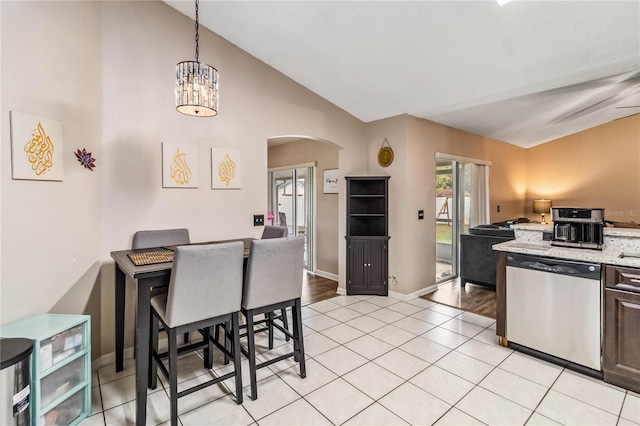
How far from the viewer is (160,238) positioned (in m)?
2.82

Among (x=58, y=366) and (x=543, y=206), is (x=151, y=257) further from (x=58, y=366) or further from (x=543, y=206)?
(x=543, y=206)

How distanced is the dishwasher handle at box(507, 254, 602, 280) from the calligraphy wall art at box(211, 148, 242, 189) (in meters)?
2.79

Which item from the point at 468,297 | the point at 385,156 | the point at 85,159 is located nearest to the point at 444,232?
the point at 468,297

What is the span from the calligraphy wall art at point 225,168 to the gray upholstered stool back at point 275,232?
0.57 metres

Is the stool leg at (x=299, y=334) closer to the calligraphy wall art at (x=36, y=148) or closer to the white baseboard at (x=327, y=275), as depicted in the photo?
the calligraphy wall art at (x=36, y=148)

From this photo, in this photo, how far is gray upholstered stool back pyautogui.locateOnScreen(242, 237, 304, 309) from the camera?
2.22 m

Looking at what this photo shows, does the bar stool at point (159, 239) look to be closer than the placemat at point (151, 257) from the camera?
No

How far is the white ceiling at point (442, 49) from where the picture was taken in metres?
2.37

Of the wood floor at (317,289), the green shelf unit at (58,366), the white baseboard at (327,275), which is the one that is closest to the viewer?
the green shelf unit at (58,366)

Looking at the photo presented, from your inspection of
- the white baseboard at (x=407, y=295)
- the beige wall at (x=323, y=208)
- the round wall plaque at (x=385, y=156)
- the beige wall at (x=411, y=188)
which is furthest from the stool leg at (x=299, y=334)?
the beige wall at (x=323, y=208)

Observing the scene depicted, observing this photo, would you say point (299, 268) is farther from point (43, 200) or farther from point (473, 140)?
point (473, 140)

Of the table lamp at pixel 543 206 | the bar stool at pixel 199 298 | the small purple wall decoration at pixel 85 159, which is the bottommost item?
the bar stool at pixel 199 298

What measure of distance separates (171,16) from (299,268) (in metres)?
2.66

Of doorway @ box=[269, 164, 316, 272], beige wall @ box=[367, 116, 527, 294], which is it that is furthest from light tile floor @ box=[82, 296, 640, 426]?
doorway @ box=[269, 164, 316, 272]
